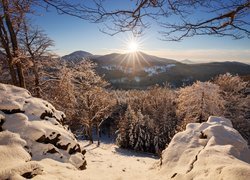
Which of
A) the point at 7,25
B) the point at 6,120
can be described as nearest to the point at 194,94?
the point at 7,25

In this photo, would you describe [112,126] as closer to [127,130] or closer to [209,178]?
[127,130]

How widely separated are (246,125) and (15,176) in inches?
1100

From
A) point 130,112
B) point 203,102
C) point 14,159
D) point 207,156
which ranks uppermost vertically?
point 14,159

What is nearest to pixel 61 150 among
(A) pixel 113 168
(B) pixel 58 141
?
(B) pixel 58 141

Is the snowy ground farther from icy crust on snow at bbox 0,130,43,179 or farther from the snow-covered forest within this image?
icy crust on snow at bbox 0,130,43,179

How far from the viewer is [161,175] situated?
6660 millimetres

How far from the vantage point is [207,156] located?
5508 millimetres

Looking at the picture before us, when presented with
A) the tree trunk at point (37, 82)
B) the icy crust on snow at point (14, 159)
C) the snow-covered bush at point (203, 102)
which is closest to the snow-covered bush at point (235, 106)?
the snow-covered bush at point (203, 102)

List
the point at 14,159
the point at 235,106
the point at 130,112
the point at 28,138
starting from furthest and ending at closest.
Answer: the point at 130,112
the point at 235,106
the point at 28,138
the point at 14,159

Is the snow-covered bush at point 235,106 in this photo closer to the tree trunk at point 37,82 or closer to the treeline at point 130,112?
the treeline at point 130,112

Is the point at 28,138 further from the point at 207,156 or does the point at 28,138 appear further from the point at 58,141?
the point at 207,156

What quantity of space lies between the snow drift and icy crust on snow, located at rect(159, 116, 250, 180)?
284cm

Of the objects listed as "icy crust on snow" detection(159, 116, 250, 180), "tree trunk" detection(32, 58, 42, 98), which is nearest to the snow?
"icy crust on snow" detection(159, 116, 250, 180)

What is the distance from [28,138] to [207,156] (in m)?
4.51
